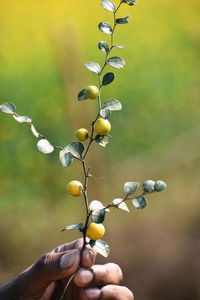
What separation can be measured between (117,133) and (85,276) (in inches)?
44.6

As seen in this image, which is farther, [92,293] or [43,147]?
[92,293]

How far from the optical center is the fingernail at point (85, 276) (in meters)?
0.79

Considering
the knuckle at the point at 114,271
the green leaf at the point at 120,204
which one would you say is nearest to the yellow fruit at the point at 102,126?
the green leaf at the point at 120,204

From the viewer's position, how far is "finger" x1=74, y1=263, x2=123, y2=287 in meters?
0.79

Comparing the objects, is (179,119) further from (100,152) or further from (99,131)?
(99,131)

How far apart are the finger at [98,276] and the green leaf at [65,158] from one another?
24 centimetres

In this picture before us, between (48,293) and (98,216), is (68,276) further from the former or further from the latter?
(98,216)

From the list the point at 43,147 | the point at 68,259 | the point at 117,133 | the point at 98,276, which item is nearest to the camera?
the point at 43,147

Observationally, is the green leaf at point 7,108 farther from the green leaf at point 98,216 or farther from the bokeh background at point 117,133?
the bokeh background at point 117,133

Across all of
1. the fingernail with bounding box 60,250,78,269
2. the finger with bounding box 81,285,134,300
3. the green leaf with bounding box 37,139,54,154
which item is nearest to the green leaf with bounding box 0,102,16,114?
the green leaf with bounding box 37,139,54,154

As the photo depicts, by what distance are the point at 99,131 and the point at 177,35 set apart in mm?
1396

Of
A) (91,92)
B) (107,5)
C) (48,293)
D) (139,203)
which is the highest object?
(107,5)

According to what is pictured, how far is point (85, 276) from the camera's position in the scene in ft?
2.62

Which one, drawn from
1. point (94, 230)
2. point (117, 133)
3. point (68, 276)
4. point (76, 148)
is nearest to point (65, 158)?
point (76, 148)
